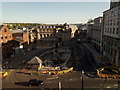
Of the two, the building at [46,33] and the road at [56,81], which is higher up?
the building at [46,33]

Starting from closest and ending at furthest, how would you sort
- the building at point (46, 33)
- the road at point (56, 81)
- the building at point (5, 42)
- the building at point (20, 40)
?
the road at point (56, 81), the building at point (5, 42), the building at point (20, 40), the building at point (46, 33)

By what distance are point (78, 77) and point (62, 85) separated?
5964 millimetres

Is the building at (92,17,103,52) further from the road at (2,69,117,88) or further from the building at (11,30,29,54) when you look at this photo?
the building at (11,30,29,54)

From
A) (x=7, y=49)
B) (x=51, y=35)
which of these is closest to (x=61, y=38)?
(x=51, y=35)

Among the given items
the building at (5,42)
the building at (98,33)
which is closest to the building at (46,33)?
the building at (98,33)

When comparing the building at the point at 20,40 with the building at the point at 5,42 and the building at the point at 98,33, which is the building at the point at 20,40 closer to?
the building at the point at 5,42

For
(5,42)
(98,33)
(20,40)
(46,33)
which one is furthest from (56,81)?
(46,33)

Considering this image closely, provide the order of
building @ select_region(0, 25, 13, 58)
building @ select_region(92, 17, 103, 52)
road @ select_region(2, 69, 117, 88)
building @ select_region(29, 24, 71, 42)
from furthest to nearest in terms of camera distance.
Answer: building @ select_region(29, 24, 71, 42), building @ select_region(92, 17, 103, 52), building @ select_region(0, 25, 13, 58), road @ select_region(2, 69, 117, 88)

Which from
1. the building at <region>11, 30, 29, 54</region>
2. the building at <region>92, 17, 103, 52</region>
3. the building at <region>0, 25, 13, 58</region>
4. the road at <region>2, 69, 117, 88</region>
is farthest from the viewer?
the building at <region>92, 17, 103, 52</region>

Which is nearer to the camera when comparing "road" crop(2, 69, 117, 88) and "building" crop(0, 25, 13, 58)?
"road" crop(2, 69, 117, 88)

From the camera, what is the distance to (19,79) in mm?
33438

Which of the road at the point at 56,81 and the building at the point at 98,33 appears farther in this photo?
the building at the point at 98,33

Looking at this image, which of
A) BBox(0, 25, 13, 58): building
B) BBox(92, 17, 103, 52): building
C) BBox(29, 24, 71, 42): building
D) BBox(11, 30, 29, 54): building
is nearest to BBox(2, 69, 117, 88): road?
BBox(0, 25, 13, 58): building

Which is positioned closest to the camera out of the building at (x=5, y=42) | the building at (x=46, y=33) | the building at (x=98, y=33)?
the building at (x=5, y=42)
